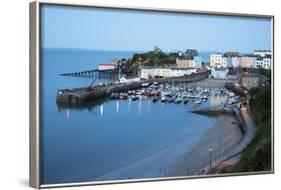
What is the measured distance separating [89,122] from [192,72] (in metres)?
1.18

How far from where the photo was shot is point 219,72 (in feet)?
22.7

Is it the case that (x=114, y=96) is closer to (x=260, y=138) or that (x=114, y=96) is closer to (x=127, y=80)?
(x=127, y=80)

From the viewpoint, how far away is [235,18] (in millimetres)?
6910

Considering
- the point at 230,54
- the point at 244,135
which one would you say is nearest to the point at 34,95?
the point at 230,54

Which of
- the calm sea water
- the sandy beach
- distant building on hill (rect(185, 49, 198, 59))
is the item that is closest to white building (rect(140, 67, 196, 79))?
distant building on hill (rect(185, 49, 198, 59))

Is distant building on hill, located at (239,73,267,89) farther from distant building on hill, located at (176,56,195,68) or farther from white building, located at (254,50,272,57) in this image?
distant building on hill, located at (176,56,195,68)

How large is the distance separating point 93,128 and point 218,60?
1.49 m

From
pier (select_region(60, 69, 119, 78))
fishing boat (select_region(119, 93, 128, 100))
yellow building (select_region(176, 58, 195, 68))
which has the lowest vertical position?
fishing boat (select_region(119, 93, 128, 100))

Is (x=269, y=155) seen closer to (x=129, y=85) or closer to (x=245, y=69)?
(x=245, y=69)

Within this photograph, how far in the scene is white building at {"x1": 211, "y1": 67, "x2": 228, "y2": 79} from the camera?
22.6ft

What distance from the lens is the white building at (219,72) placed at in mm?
6887

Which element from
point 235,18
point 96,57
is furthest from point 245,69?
point 96,57

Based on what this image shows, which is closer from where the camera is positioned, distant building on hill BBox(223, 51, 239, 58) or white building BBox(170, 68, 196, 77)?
white building BBox(170, 68, 196, 77)

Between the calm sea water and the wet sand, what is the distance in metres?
0.13
